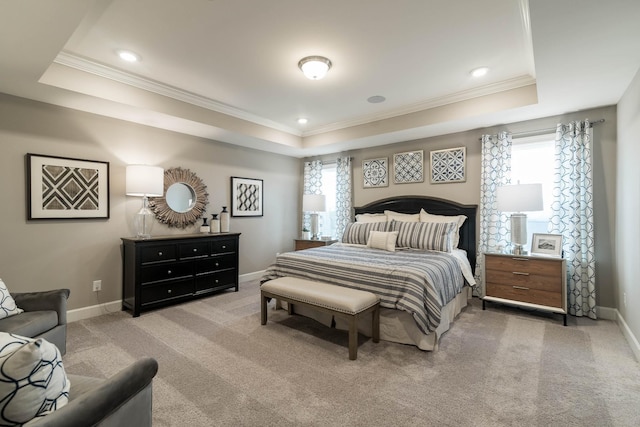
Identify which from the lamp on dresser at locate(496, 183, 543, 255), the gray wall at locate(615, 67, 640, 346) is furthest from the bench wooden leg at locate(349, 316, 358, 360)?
the lamp on dresser at locate(496, 183, 543, 255)

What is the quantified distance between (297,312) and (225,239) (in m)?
1.67

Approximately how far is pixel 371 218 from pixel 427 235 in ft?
3.72

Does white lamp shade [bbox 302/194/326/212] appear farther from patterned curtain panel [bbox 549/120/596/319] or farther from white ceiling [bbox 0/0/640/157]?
patterned curtain panel [bbox 549/120/596/319]

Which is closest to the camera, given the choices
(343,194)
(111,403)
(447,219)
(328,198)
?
(111,403)

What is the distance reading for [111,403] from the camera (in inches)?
40.7

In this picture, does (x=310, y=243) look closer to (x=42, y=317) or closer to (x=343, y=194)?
(x=343, y=194)

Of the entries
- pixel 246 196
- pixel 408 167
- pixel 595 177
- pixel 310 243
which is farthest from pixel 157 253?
pixel 595 177

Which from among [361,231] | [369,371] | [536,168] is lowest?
[369,371]

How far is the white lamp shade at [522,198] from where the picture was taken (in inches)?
131

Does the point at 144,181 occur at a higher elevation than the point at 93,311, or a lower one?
higher

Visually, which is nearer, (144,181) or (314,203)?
(144,181)

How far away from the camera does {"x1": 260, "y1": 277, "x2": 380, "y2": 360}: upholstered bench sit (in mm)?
2447

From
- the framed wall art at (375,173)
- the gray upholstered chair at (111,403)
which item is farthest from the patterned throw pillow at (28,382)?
the framed wall art at (375,173)

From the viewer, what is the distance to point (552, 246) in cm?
342
